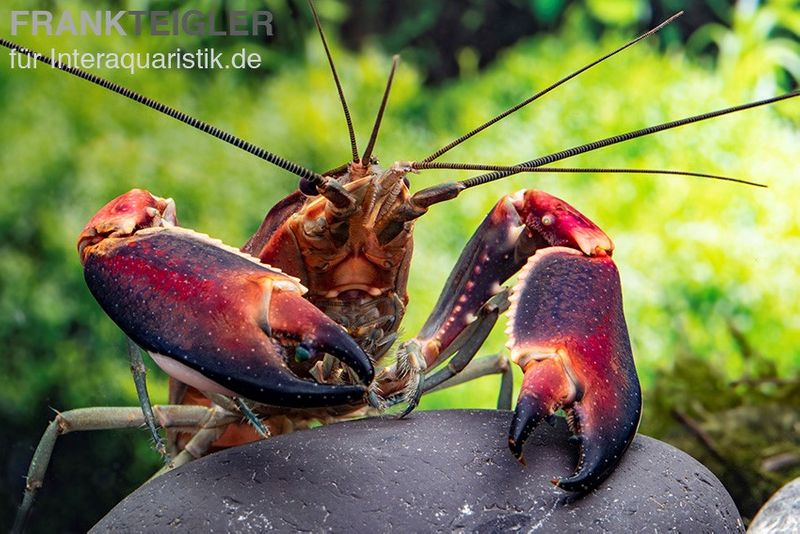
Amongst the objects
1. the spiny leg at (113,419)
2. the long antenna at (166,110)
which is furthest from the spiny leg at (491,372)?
the long antenna at (166,110)

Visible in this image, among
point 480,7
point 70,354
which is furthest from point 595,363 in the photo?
point 480,7

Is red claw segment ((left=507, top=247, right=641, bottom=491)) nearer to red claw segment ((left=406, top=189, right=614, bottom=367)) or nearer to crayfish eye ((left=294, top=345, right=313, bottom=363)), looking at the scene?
red claw segment ((left=406, top=189, right=614, bottom=367))

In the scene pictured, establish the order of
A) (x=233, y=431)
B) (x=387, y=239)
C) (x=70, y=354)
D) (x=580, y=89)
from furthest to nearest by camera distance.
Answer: (x=580, y=89) → (x=70, y=354) → (x=233, y=431) → (x=387, y=239)

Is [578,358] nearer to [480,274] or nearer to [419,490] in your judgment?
[419,490]

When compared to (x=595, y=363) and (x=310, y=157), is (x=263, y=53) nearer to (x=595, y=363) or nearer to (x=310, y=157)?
(x=310, y=157)

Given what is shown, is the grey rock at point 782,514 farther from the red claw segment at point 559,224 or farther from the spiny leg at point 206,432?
the spiny leg at point 206,432

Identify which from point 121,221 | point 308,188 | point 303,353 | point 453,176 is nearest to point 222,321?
point 303,353
